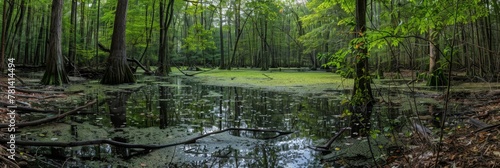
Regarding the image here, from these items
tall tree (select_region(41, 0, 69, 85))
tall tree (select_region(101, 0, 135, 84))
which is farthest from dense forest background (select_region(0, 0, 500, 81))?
tall tree (select_region(101, 0, 135, 84))

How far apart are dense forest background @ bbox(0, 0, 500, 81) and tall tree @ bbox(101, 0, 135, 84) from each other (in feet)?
8.34

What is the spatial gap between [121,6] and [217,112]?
24.3 feet

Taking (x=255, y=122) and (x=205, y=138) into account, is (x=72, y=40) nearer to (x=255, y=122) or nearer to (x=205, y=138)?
(x=255, y=122)

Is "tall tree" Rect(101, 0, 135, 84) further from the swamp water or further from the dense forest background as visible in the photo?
the swamp water

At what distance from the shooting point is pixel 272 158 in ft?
9.60

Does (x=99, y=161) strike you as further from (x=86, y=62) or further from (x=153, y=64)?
(x=153, y=64)

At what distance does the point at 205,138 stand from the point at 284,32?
10.0m

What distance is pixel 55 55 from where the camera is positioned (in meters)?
9.15

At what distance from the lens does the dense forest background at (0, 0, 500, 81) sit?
3.18 m

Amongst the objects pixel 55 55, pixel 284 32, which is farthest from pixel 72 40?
pixel 284 32

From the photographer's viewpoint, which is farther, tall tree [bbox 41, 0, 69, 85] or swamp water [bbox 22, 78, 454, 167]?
tall tree [bbox 41, 0, 69, 85]

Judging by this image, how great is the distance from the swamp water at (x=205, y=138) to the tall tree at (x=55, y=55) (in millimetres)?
4218

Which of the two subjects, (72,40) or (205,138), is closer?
(205,138)

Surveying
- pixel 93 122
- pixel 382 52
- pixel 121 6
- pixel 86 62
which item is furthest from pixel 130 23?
pixel 93 122
